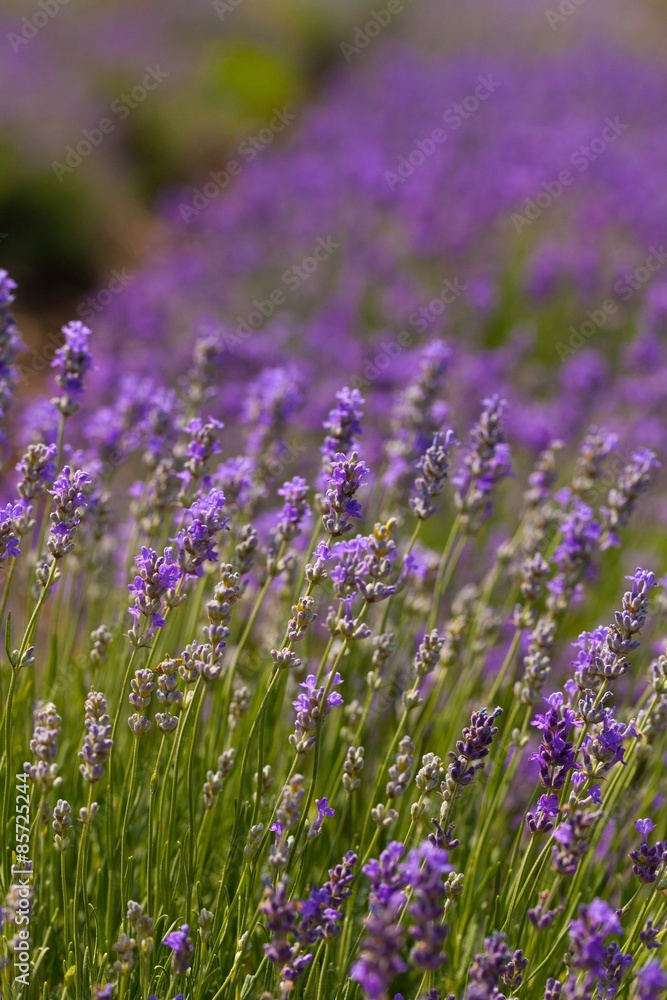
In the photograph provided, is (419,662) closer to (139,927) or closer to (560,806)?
(560,806)

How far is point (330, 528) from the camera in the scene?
1.90m

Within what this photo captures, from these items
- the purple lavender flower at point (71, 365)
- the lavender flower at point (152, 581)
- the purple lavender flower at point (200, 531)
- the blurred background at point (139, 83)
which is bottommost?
the lavender flower at point (152, 581)

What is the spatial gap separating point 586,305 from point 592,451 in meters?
4.99

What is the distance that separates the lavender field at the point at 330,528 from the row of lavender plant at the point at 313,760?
0.01 meters

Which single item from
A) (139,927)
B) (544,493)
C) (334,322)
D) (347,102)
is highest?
(347,102)

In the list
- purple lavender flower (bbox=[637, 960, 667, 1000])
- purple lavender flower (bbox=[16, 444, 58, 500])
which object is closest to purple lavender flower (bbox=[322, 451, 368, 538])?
purple lavender flower (bbox=[16, 444, 58, 500])

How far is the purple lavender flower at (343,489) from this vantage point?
6.05 feet

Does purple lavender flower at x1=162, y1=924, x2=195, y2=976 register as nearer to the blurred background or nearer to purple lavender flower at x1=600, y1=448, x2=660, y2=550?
purple lavender flower at x1=600, y1=448, x2=660, y2=550

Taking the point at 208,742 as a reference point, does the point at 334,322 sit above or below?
above

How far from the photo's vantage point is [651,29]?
20.5 metres

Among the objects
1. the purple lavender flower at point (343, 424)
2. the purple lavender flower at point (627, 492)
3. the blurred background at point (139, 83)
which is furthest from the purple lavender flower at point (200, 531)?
the blurred background at point (139, 83)

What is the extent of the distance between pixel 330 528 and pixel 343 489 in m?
0.09

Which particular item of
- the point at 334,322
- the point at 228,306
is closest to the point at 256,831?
the point at 334,322

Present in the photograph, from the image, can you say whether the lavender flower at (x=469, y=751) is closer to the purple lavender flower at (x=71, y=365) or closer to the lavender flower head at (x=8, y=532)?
Result: the lavender flower head at (x=8, y=532)
